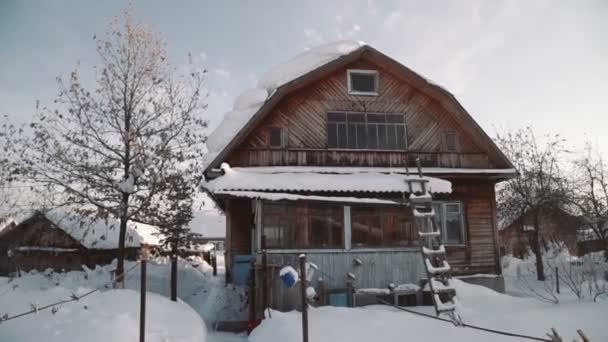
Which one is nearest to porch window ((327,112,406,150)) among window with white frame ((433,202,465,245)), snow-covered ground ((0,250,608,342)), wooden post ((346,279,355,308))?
window with white frame ((433,202,465,245))

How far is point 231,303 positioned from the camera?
1202 cm

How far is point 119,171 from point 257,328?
7978 mm

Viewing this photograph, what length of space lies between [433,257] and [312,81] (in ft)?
22.6

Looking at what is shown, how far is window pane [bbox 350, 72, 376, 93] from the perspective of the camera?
13380 mm

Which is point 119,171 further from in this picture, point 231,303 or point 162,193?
point 231,303

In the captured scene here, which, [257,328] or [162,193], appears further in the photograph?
[162,193]

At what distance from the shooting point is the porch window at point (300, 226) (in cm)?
1041

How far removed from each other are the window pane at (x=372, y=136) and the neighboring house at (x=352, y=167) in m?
0.04

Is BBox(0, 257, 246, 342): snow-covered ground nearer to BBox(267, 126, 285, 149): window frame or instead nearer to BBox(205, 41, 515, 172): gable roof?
BBox(205, 41, 515, 172): gable roof

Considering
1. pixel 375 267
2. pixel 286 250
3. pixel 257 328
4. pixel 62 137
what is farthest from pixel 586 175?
pixel 62 137

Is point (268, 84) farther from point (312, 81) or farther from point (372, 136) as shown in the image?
point (372, 136)

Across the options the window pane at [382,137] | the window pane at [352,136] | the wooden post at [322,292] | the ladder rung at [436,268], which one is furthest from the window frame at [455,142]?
the wooden post at [322,292]

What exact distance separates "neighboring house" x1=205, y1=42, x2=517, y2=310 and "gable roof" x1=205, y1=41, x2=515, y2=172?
5 cm

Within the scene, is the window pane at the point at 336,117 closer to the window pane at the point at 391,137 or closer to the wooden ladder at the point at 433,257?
the window pane at the point at 391,137
